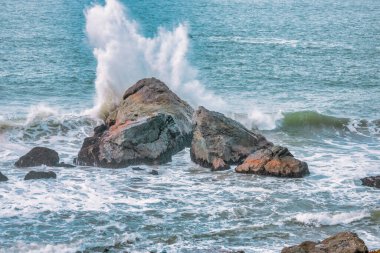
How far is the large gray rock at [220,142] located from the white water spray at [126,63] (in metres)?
10.3

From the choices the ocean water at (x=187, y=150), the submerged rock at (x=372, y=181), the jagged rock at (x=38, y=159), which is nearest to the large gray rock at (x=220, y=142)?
the ocean water at (x=187, y=150)

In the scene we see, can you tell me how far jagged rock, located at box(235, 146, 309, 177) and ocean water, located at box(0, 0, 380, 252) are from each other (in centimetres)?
65

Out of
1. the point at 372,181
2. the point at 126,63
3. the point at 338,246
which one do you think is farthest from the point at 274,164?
the point at 126,63

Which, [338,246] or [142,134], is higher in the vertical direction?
[142,134]

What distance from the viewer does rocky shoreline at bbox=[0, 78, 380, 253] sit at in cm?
3114

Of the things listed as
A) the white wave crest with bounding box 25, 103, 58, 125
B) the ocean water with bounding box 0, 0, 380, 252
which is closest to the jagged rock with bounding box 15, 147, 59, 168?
the ocean water with bounding box 0, 0, 380, 252

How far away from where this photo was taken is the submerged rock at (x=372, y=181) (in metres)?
29.8

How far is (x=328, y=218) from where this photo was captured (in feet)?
83.7

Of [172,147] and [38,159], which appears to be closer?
[38,159]

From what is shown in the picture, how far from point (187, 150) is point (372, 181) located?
968 cm

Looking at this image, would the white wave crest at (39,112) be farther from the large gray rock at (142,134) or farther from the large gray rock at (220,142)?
the large gray rock at (220,142)

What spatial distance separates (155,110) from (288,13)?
89.2 m

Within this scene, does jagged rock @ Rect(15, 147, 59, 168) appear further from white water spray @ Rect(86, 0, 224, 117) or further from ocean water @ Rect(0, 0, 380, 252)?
white water spray @ Rect(86, 0, 224, 117)

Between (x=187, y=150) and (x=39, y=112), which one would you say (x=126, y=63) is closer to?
(x=39, y=112)
